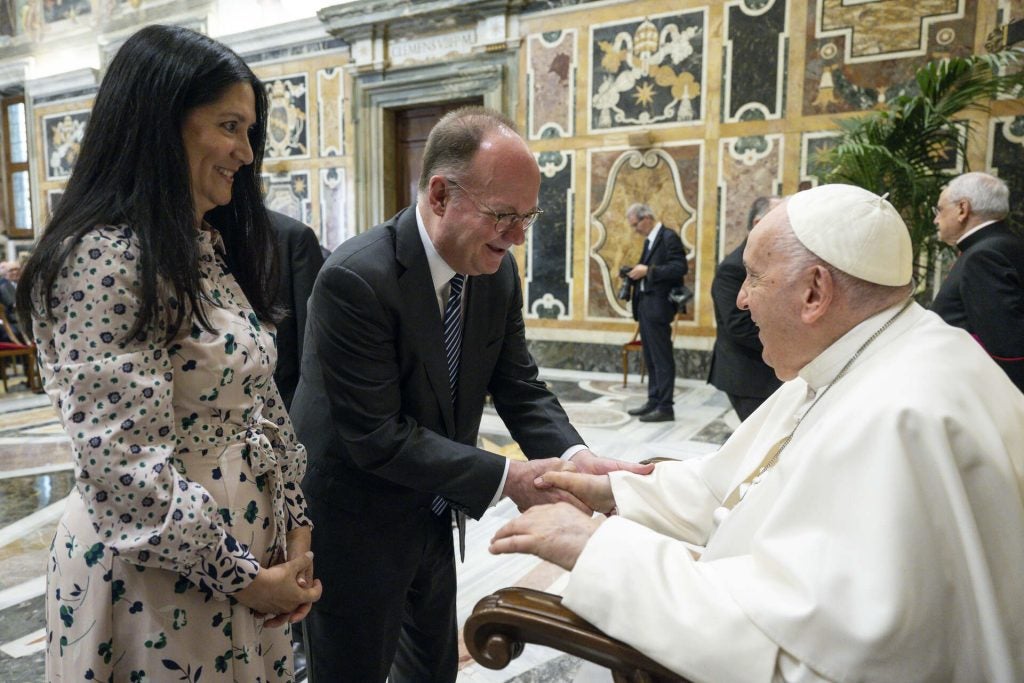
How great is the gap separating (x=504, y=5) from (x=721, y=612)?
29.1 ft

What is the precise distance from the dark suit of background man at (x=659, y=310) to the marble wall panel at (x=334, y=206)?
5.30 metres

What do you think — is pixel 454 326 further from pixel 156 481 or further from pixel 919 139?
pixel 919 139

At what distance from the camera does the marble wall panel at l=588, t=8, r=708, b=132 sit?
7961mm

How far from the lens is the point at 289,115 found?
10734 mm

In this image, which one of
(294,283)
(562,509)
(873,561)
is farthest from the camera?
(294,283)

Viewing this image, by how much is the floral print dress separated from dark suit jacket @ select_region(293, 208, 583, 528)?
0.84 feet

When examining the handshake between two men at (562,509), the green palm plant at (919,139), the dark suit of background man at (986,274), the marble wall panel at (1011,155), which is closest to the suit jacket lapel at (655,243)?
the green palm plant at (919,139)

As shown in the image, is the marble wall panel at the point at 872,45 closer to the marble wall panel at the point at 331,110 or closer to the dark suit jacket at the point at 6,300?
the marble wall panel at the point at 331,110

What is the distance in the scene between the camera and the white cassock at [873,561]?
3.54 ft

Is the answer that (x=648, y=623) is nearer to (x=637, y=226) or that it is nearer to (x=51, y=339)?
(x=51, y=339)

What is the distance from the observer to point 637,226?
689 cm

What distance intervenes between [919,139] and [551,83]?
4492 millimetres

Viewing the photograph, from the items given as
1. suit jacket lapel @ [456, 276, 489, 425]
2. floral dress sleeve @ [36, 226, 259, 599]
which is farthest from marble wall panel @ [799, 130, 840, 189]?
floral dress sleeve @ [36, 226, 259, 599]

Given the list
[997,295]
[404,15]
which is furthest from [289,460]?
[404,15]
